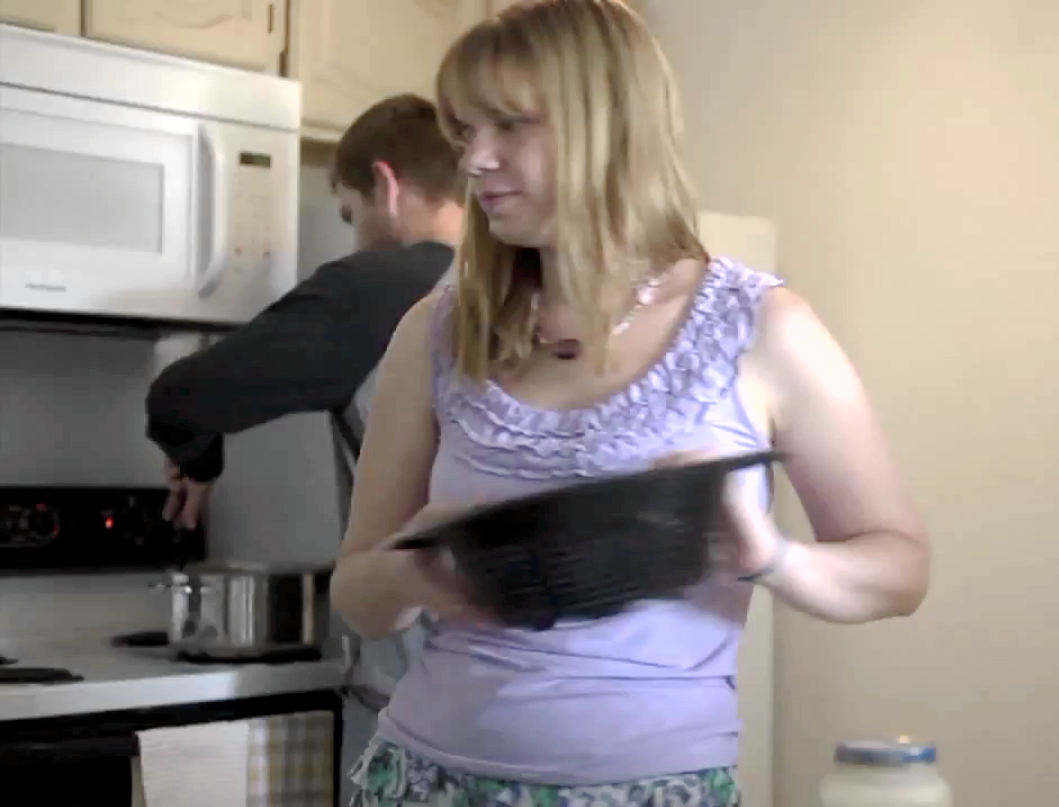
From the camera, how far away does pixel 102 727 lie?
166 cm

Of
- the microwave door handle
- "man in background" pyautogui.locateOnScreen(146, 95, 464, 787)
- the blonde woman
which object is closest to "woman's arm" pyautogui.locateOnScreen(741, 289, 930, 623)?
the blonde woman

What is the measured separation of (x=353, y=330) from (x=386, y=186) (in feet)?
0.74

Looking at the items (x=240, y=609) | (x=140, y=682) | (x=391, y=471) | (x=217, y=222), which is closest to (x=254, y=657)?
(x=240, y=609)

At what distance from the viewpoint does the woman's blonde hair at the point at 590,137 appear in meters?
1.03

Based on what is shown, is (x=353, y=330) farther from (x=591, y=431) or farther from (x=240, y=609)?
(x=591, y=431)

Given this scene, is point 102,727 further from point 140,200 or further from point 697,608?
point 697,608

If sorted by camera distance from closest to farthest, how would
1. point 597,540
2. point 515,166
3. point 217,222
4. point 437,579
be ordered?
point 597,540 → point 437,579 → point 515,166 → point 217,222

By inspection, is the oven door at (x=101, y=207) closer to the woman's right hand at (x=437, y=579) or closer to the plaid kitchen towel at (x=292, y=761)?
the plaid kitchen towel at (x=292, y=761)

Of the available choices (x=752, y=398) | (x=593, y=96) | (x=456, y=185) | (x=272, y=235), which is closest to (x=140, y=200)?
(x=272, y=235)

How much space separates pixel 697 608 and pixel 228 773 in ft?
3.01

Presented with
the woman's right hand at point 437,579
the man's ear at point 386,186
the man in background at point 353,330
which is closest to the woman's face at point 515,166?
the woman's right hand at point 437,579

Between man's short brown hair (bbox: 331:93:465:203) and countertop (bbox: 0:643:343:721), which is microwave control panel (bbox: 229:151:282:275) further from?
countertop (bbox: 0:643:343:721)

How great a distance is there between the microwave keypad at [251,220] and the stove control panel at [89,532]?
0.43 m

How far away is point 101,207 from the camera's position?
75.2 inches
